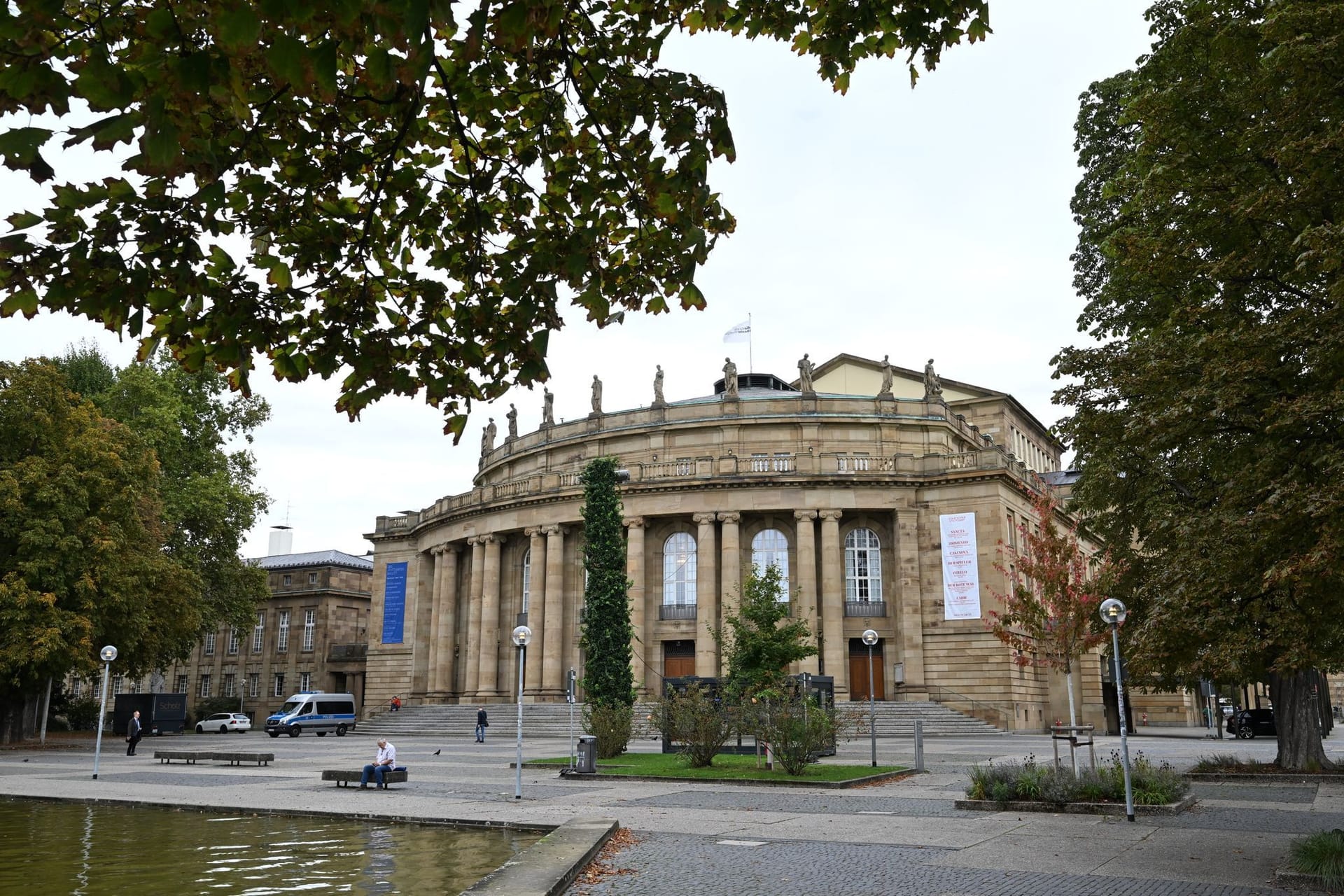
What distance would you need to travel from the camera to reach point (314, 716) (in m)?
60.8

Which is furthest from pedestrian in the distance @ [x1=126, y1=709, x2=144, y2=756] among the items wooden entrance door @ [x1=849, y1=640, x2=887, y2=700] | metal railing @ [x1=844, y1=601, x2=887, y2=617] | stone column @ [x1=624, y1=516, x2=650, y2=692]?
metal railing @ [x1=844, y1=601, x2=887, y2=617]

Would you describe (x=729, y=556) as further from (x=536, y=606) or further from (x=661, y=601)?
(x=536, y=606)

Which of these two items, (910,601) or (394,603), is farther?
(394,603)

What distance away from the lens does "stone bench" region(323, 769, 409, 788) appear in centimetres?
2247

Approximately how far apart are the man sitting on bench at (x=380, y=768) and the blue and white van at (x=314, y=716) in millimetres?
38318

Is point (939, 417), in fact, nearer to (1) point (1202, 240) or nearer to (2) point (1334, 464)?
(1) point (1202, 240)

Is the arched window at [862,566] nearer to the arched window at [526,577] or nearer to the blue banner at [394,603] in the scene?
the arched window at [526,577]

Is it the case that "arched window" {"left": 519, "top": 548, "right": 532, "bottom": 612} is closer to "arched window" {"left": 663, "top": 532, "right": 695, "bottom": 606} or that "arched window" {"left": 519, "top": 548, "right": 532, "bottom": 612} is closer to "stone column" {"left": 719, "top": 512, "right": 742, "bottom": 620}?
"arched window" {"left": 663, "top": 532, "right": 695, "bottom": 606}

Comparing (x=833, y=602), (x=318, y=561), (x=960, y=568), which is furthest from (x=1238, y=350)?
(x=318, y=561)

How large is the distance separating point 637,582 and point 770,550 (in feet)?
23.8

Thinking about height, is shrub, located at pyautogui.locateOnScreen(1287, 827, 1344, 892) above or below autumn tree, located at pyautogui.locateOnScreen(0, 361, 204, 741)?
below

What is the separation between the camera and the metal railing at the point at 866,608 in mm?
52125

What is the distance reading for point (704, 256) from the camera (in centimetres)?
736

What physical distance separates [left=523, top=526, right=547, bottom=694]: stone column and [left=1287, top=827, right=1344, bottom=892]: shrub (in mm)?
47545
